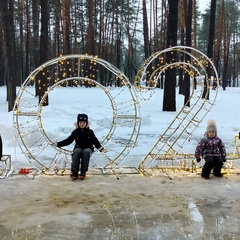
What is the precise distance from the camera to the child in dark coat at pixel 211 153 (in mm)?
6434

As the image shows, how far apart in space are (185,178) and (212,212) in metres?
1.73

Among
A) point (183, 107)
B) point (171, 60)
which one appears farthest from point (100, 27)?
point (183, 107)

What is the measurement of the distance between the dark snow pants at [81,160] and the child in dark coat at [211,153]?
79.1 inches

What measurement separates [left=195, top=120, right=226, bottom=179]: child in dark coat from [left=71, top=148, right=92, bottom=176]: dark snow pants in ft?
6.59

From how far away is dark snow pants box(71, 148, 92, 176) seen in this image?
641 centimetres

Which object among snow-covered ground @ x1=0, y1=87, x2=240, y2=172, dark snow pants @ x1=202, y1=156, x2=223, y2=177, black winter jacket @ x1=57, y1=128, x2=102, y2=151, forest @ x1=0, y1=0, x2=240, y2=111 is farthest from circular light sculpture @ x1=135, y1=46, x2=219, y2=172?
forest @ x1=0, y1=0, x2=240, y2=111

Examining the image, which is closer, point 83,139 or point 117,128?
point 83,139

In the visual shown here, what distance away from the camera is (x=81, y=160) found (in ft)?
21.4

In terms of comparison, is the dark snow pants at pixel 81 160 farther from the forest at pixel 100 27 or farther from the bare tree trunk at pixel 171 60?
the forest at pixel 100 27

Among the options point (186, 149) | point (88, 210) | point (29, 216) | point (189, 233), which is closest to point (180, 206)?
point (189, 233)

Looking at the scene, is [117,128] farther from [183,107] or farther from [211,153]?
[211,153]

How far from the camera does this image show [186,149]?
30.9 feet

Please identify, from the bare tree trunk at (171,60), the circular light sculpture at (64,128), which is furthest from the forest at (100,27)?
the circular light sculpture at (64,128)

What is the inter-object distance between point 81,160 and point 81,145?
15.3 inches
